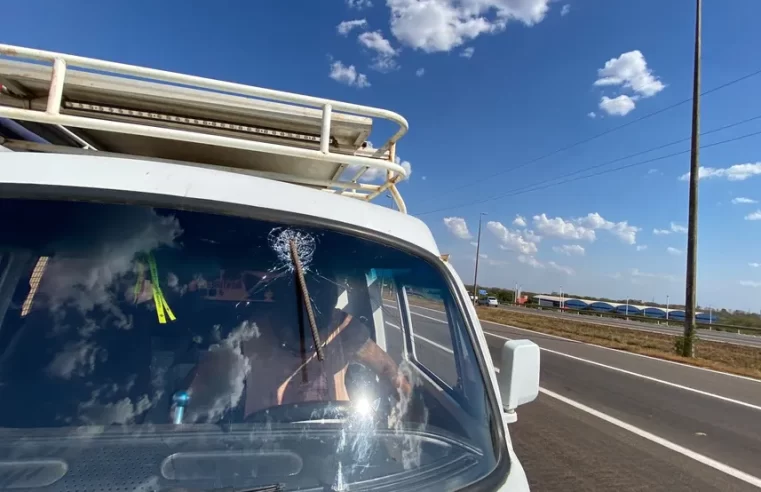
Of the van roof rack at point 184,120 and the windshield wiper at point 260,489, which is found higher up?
the van roof rack at point 184,120

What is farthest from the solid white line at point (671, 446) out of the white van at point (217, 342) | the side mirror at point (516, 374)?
the white van at point (217, 342)

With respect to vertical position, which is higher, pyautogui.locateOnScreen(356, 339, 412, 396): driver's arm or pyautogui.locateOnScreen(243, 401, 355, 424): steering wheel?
Answer: pyautogui.locateOnScreen(356, 339, 412, 396): driver's arm

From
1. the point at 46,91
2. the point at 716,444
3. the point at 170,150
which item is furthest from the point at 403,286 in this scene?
the point at 716,444

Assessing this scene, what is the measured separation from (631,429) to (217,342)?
7210mm

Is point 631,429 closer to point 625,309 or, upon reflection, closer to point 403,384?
point 403,384

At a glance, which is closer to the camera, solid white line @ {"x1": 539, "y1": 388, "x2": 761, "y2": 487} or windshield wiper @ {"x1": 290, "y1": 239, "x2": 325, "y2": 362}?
windshield wiper @ {"x1": 290, "y1": 239, "x2": 325, "y2": 362}

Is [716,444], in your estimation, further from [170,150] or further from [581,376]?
[170,150]

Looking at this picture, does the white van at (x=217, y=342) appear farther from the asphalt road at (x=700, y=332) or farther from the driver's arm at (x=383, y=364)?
the asphalt road at (x=700, y=332)

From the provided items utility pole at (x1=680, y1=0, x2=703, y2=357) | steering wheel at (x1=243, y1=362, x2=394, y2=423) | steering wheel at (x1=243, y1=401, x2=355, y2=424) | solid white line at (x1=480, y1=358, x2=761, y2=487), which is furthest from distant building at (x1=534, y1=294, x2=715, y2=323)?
steering wheel at (x1=243, y1=401, x2=355, y2=424)

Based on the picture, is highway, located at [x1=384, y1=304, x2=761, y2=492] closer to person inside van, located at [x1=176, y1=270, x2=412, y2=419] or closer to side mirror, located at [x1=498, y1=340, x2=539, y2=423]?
side mirror, located at [x1=498, y1=340, x2=539, y2=423]

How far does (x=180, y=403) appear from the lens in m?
1.39

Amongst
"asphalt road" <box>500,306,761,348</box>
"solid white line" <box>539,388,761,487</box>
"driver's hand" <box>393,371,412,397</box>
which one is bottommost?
"solid white line" <box>539,388,761,487</box>

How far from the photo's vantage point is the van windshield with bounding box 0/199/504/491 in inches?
50.5

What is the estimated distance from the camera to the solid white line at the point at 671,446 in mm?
5461
